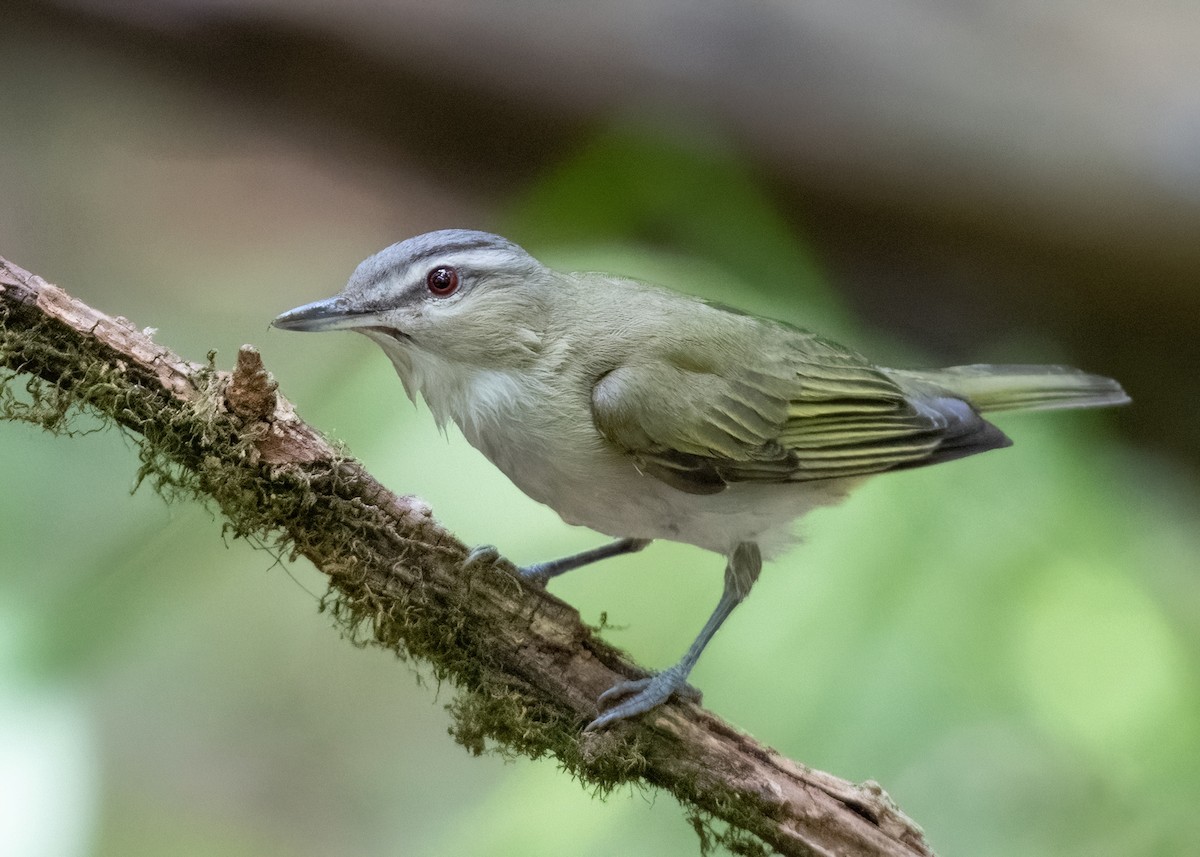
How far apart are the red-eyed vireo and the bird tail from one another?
24cm

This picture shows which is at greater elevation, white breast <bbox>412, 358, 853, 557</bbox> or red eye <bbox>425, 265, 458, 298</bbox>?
red eye <bbox>425, 265, 458, 298</bbox>

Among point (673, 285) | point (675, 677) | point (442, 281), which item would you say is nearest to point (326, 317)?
point (442, 281)

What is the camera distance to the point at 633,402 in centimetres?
240

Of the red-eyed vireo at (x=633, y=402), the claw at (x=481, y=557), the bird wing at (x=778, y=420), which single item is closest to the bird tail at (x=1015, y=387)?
the bird wing at (x=778, y=420)

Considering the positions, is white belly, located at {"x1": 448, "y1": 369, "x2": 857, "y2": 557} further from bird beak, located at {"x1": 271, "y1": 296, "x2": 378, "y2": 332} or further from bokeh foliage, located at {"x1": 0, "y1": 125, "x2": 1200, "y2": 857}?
bokeh foliage, located at {"x1": 0, "y1": 125, "x2": 1200, "y2": 857}

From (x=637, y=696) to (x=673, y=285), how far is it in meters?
2.17

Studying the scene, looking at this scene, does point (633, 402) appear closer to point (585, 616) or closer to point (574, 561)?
point (574, 561)

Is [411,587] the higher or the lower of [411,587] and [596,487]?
the lower

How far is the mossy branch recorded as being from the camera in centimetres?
197

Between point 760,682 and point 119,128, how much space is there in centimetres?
372

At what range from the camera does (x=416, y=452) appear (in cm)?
358

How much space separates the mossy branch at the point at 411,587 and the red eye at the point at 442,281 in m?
0.46

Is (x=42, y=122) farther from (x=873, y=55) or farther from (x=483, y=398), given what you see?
(x=873, y=55)

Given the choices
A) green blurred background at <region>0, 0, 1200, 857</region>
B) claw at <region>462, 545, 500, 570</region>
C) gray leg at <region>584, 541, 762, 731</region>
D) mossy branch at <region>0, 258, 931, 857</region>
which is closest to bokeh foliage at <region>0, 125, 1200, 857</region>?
green blurred background at <region>0, 0, 1200, 857</region>
